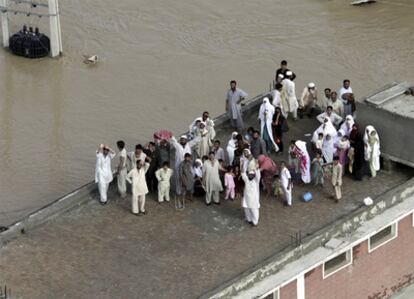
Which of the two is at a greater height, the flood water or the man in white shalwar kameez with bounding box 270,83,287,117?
the man in white shalwar kameez with bounding box 270,83,287,117

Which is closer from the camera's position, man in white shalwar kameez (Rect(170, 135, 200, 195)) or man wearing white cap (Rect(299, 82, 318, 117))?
man in white shalwar kameez (Rect(170, 135, 200, 195))

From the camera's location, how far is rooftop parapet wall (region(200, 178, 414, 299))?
1410 cm

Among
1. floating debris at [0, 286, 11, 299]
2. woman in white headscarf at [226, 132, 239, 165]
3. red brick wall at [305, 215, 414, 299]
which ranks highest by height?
woman in white headscarf at [226, 132, 239, 165]

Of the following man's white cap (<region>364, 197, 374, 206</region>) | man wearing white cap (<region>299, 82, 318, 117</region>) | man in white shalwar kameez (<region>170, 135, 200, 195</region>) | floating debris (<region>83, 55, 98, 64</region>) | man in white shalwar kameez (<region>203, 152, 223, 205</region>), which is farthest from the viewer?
floating debris (<region>83, 55, 98, 64</region>)

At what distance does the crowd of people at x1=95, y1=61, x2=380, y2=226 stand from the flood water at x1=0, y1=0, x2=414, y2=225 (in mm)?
4661

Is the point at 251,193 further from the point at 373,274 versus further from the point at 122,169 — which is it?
the point at 373,274

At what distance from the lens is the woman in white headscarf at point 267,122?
17.3 meters

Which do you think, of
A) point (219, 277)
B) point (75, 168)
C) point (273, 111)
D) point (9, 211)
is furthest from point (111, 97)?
point (219, 277)

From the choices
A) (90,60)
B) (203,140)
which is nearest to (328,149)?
(203,140)

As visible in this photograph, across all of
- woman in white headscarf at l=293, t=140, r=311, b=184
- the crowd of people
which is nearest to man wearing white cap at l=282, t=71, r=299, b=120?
the crowd of people

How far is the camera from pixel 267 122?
57.1 ft

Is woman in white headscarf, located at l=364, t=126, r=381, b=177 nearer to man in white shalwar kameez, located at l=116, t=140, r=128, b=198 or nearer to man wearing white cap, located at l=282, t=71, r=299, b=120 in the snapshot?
man wearing white cap, located at l=282, t=71, r=299, b=120

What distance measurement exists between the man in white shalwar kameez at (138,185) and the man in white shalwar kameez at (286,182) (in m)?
1.87

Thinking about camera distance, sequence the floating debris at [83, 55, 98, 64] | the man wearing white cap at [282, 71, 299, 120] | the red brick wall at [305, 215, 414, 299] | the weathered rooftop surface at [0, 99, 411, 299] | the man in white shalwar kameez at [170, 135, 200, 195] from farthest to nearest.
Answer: the floating debris at [83, 55, 98, 64], the man wearing white cap at [282, 71, 299, 120], the man in white shalwar kameez at [170, 135, 200, 195], the red brick wall at [305, 215, 414, 299], the weathered rooftop surface at [0, 99, 411, 299]
